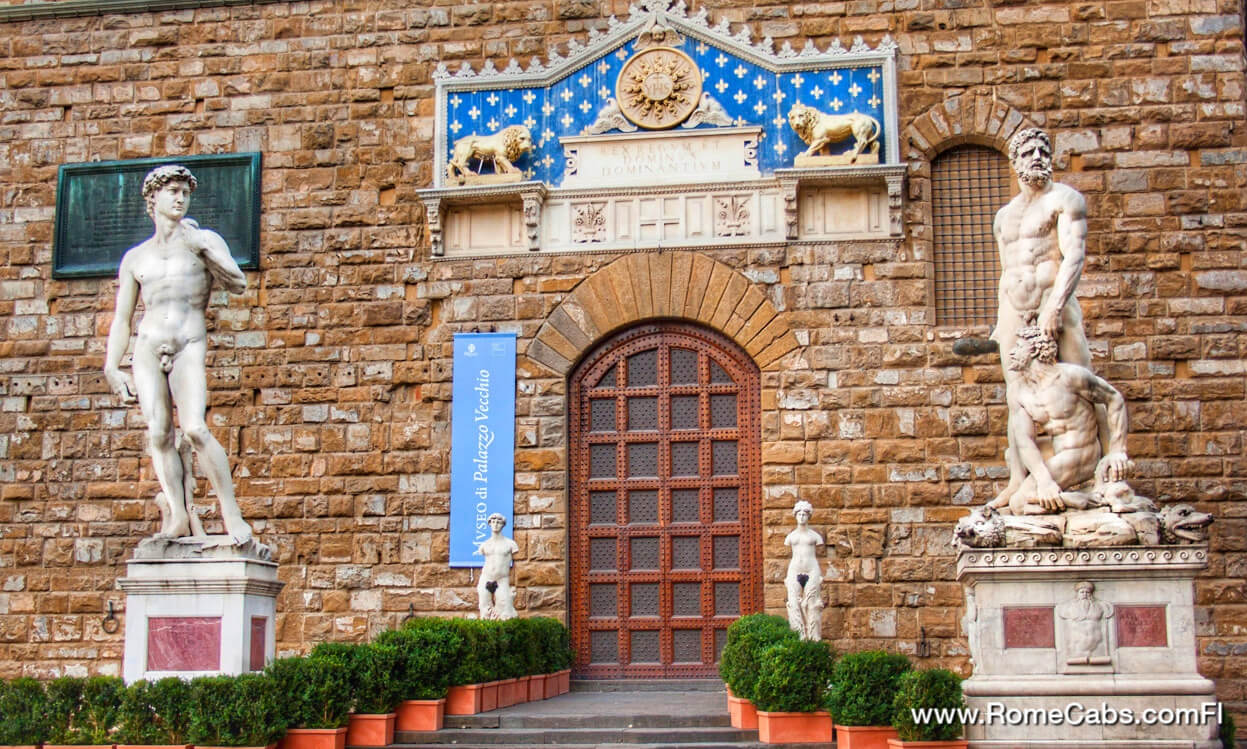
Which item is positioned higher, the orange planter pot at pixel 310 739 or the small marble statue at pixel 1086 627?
the small marble statue at pixel 1086 627

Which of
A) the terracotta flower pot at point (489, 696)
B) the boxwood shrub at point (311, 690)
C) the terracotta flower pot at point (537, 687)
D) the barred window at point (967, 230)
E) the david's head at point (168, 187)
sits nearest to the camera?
the boxwood shrub at point (311, 690)

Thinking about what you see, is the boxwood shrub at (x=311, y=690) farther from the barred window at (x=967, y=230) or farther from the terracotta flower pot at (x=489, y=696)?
the barred window at (x=967, y=230)

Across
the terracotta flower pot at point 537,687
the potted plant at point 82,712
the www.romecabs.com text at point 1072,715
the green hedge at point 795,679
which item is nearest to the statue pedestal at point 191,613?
the potted plant at point 82,712

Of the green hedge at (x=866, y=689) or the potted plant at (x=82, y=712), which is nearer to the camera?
the green hedge at (x=866, y=689)

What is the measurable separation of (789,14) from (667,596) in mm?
6169

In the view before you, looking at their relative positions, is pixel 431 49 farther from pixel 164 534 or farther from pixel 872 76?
pixel 164 534

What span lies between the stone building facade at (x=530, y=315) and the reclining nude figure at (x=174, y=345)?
406cm

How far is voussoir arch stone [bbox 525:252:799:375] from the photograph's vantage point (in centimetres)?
1498

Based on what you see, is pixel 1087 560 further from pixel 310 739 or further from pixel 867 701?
pixel 310 739

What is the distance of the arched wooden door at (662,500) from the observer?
583 inches

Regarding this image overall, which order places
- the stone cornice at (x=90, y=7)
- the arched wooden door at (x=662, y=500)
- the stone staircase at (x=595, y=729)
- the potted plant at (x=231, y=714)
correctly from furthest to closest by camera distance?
the stone cornice at (x=90, y=7) < the arched wooden door at (x=662, y=500) < the stone staircase at (x=595, y=729) < the potted plant at (x=231, y=714)

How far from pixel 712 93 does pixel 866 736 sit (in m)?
7.68

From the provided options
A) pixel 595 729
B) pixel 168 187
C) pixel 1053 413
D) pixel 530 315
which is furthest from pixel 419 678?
pixel 530 315

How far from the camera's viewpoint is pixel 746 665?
432 inches
